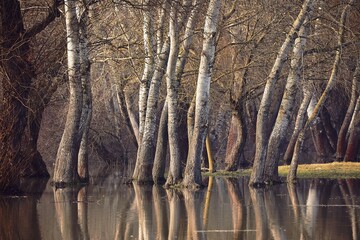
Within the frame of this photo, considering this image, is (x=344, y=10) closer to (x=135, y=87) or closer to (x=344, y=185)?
(x=344, y=185)

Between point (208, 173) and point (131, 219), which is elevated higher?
point (208, 173)

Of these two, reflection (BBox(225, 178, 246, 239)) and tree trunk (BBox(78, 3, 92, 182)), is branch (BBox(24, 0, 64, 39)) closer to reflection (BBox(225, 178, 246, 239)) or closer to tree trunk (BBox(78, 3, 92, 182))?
tree trunk (BBox(78, 3, 92, 182))

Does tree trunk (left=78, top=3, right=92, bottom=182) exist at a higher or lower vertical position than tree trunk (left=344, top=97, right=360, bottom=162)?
higher

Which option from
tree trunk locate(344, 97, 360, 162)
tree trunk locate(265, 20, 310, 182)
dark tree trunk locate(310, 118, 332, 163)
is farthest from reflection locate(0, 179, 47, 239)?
dark tree trunk locate(310, 118, 332, 163)

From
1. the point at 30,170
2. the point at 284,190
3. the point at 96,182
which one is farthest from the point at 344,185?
the point at 30,170

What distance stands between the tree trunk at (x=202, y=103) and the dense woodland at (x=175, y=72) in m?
0.03

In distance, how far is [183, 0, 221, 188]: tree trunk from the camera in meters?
28.2

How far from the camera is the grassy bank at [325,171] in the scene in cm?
3798

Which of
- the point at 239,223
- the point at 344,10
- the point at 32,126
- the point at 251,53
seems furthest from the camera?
the point at 251,53

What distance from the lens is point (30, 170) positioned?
3725 cm

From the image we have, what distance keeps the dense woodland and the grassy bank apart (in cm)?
180

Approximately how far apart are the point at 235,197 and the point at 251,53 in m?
12.9

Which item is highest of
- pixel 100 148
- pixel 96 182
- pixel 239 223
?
pixel 100 148

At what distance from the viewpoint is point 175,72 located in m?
30.7
